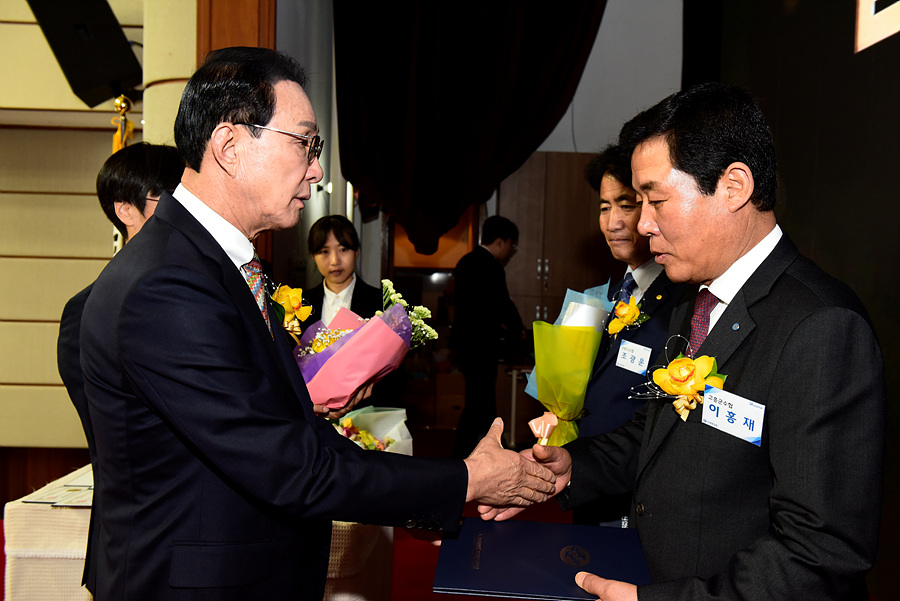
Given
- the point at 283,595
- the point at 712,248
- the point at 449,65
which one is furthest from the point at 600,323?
the point at 449,65

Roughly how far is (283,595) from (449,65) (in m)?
4.04

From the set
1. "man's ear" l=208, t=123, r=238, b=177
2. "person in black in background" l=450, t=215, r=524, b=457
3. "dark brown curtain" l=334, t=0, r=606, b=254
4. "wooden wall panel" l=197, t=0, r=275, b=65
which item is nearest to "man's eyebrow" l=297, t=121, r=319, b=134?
"man's ear" l=208, t=123, r=238, b=177

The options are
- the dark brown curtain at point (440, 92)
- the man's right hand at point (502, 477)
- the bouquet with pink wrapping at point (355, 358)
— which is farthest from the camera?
the dark brown curtain at point (440, 92)

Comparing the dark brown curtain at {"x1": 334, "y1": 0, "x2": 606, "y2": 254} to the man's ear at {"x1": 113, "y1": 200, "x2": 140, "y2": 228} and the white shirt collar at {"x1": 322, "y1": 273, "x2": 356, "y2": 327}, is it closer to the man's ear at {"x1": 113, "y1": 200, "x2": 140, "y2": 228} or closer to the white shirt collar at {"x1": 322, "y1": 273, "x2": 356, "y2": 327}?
the white shirt collar at {"x1": 322, "y1": 273, "x2": 356, "y2": 327}

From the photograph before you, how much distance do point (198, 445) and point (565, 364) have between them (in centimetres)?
116

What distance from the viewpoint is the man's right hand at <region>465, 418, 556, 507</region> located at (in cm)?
134

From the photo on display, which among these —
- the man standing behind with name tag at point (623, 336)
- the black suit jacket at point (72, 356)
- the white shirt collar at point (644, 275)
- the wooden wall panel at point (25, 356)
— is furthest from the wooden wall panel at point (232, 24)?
the wooden wall panel at point (25, 356)

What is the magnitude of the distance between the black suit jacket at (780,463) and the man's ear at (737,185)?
124 mm

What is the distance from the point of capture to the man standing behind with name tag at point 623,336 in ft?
6.40

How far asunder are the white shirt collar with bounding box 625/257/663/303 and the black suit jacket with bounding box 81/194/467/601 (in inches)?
49.7

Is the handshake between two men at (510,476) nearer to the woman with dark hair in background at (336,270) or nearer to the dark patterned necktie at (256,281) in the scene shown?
the dark patterned necktie at (256,281)

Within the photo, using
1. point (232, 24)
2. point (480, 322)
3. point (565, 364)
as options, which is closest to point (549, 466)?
point (565, 364)

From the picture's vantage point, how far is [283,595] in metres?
1.21

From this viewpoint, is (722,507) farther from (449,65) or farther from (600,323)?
(449,65)
